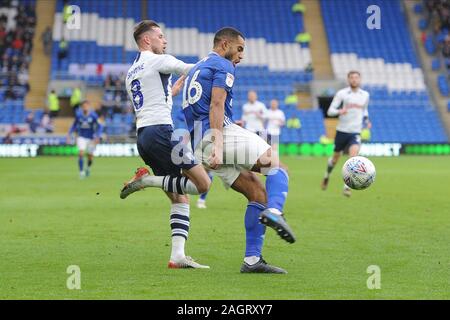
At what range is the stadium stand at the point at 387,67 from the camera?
46.4 metres

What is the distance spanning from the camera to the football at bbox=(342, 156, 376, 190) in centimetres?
1150

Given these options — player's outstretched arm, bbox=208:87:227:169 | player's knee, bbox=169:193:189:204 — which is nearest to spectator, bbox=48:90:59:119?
player's knee, bbox=169:193:189:204

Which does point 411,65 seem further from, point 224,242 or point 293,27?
point 224,242

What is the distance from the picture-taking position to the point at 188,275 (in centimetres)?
847

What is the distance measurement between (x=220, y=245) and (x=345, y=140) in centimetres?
1020

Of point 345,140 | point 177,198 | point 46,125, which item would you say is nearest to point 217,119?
point 177,198

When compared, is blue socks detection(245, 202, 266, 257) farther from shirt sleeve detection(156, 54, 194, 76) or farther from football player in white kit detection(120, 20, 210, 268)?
shirt sleeve detection(156, 54, 194, 76)

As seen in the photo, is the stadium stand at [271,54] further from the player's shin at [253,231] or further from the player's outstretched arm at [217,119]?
the player's outstretched arm at [217,119]

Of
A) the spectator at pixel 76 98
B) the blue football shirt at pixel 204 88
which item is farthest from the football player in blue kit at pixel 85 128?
the spectator at pixel 76 98

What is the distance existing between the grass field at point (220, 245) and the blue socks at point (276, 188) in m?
0.69

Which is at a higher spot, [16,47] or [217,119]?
[16,47]

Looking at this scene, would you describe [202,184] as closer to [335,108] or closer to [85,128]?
[335,108]

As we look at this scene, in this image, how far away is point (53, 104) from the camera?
44.1m

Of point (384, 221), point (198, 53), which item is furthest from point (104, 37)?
point (384, 221)
